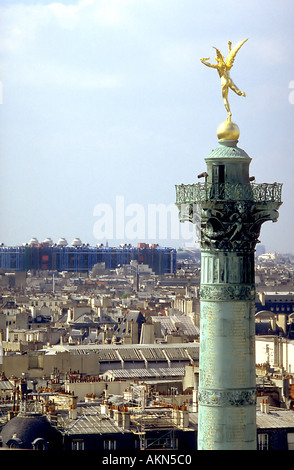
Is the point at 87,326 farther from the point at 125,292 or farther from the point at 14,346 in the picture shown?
the point at 125,292

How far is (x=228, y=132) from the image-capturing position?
53.9ft

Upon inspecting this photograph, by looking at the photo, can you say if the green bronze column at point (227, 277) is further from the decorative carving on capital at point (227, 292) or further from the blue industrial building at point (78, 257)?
the blue industrial building at point (78, 257)

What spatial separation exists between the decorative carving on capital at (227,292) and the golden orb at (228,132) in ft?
4.63

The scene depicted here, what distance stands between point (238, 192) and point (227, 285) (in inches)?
34.8

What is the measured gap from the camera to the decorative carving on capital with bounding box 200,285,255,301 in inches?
640

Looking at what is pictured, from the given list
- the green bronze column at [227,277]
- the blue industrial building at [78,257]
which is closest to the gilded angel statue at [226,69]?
the green bronze column at [227,277]

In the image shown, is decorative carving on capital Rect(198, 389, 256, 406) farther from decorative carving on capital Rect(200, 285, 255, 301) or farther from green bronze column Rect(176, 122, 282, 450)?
decorative carving on capital Rect(200, 285, 255, 301)

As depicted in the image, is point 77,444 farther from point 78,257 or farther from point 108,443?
point 78,257

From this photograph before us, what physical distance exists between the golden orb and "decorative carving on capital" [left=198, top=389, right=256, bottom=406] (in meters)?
2.39

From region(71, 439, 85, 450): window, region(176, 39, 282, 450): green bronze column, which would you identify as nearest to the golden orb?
region(176, 39, 282, 450): green bronze column

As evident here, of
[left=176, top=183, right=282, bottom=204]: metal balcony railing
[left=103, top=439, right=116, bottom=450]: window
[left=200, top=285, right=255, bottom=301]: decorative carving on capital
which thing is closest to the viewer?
[left=200, top=285, right=255, bottom=301]: decorative carving on capital

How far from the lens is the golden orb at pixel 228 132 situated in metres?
16.4

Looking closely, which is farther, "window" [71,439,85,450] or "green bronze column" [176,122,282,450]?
"window" [71,439,85,450]
